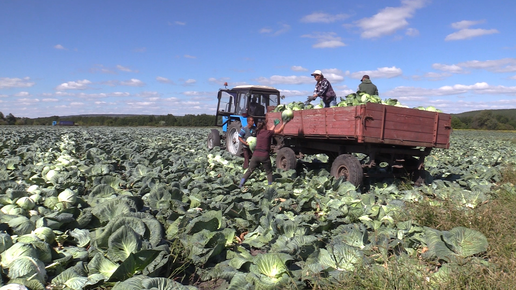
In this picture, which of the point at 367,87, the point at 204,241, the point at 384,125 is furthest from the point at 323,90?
A: the point at 204,241

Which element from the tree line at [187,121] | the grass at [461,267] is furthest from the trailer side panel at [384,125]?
the tree line at [187,121]

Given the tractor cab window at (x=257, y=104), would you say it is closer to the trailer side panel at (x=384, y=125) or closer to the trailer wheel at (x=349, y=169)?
the trailer side panel at (x=384, y=125)

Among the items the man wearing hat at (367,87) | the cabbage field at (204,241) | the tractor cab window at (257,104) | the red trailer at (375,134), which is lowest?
the cabbage field at (204,241)

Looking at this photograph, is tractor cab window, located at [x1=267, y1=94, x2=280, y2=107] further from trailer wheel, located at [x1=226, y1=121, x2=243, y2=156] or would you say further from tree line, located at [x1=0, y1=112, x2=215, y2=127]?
tree line, located at [x1=0, y1=112, x2=215, y2=127]

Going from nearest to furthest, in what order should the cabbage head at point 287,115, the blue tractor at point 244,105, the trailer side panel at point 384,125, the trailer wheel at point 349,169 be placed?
the trailer side panel at point 384,125 → the trailer wheel at point 349,169 → the cabbage head at point 287,115 → the blue tractor at point 244,105

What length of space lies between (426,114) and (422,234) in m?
3.38

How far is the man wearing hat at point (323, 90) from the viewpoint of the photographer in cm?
874

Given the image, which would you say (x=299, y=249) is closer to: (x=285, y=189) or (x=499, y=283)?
(x=499, y=283)

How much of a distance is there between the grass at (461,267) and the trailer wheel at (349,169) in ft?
6.25

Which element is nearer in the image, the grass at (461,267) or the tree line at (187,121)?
the grass at (461,267)

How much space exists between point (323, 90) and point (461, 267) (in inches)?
239

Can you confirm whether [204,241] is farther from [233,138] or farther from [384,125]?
[233,138]

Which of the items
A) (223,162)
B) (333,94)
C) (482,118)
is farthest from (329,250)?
(482,118)

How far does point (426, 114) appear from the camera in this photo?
6.89 meters
